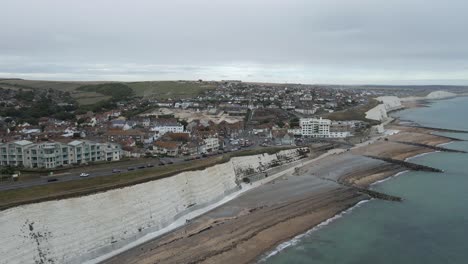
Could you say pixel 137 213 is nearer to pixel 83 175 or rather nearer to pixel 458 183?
pixel 83 175

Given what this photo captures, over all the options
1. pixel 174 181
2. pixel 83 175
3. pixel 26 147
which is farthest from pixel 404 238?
pixel 26 147

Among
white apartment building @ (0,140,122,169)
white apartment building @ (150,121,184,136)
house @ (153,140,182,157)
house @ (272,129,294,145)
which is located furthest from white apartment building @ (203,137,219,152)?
white apartment building @ (0,140,122,169)

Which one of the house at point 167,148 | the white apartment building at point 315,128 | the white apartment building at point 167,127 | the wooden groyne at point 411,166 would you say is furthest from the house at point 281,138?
the house at point 167,148

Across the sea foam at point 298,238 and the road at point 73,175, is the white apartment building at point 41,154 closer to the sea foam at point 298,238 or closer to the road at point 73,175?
the road at point 73,175

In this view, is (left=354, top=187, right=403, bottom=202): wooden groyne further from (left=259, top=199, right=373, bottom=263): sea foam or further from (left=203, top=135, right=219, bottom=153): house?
(left=203, top=135, right=219, bottom=153): house

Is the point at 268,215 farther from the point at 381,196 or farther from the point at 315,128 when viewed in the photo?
the point at 315,128

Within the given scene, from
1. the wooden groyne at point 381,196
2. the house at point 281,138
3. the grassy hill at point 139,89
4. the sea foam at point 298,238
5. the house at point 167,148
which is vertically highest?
the grassy hill at point 139,89
